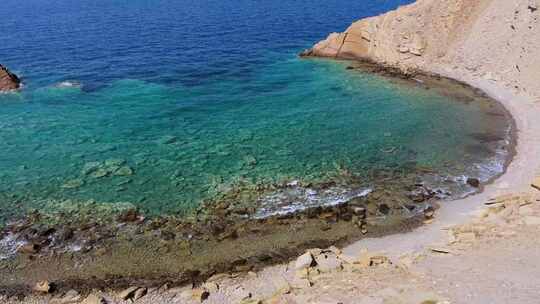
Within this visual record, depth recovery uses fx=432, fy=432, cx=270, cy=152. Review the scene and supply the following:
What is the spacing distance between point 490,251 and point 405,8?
1608 inches

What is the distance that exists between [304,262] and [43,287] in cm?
1139

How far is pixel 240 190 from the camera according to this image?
2603 centimetres

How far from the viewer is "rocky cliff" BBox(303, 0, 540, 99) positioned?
41000 mm

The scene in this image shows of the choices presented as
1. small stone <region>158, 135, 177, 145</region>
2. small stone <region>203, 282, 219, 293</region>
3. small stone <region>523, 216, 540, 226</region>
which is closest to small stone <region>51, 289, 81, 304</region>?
small stone <region>203, 282, 219, 293</region>

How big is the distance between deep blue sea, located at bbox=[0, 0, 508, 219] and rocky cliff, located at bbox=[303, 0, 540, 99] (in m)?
4.65

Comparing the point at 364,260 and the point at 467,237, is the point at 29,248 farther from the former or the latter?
the point at 467,237

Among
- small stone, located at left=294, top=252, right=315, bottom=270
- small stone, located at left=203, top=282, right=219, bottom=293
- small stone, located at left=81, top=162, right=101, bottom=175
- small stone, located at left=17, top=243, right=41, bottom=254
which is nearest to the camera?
small stone, located at left=203, top=282, right=219, bottom=293

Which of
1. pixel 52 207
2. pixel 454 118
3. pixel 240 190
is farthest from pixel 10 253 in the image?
pixel 454 118

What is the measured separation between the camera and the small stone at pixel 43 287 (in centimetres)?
1862

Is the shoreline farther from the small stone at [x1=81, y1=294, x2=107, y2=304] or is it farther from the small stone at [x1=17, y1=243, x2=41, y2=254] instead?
the small stone at [x1=17, y1=243, x2=41, y2=254]

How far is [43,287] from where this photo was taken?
61.4 feet

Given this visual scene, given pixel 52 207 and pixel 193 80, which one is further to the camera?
pixel 193 80

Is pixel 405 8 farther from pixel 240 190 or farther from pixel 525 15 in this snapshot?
pixel 240 190

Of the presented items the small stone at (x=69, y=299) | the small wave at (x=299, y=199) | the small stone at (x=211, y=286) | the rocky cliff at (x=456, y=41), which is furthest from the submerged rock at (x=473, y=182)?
the small stone at (x=69, y=299)
